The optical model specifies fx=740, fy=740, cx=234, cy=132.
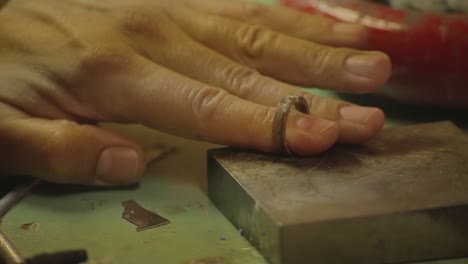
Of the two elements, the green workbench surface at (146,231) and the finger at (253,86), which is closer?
the green workbench surface at (146,231)

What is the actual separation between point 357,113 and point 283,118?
3.2 inches

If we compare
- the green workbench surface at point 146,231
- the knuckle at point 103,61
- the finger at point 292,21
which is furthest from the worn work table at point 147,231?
the finger at point 292,21

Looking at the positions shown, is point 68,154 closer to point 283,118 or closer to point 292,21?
point 283,118

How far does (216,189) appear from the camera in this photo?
26.2 inches

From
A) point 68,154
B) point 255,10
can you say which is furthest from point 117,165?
point 255,10

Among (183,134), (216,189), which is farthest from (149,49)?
(216,189)

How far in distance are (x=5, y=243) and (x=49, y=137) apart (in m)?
0.16

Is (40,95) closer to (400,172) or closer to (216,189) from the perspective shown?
(216,189)

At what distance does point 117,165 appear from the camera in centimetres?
70

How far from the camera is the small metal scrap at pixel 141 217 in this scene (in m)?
0.63

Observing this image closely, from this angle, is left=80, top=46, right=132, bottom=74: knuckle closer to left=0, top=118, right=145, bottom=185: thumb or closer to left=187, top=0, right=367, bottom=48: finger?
left=0, top=118, right=145, bottom=185: thumb

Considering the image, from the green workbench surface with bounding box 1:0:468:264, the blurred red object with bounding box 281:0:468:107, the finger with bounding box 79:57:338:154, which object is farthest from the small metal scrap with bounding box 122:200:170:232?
the blurred red object with bounding box 281:0:468:107

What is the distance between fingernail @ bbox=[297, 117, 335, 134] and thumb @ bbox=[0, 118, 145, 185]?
161 mm

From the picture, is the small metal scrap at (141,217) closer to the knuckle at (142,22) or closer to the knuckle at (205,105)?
the knuckle at (205,105)
